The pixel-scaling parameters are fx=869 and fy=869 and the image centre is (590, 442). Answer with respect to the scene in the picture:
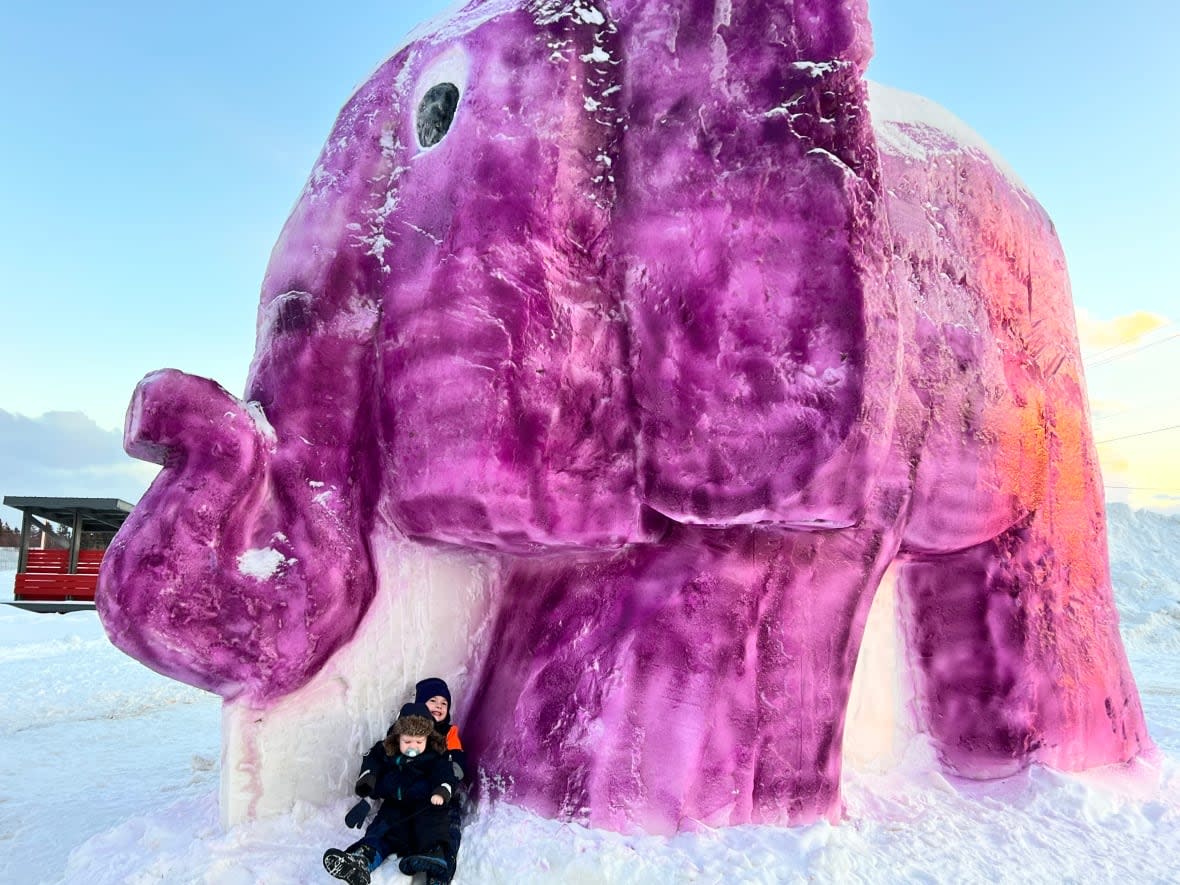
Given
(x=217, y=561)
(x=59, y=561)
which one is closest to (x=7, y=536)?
(x=59, y=561)

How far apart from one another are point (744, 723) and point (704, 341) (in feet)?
2.84

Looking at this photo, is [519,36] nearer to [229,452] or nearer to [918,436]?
[229,452]

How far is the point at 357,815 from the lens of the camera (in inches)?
72.7

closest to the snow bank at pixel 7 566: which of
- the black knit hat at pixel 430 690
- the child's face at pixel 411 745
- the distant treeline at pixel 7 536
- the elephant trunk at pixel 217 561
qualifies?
the distant treeline at pixel 7 536

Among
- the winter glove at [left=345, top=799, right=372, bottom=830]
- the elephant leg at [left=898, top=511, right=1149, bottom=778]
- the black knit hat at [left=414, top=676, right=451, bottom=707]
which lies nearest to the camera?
the winter glove at [left=345, top=799, right=372, bottom=830]

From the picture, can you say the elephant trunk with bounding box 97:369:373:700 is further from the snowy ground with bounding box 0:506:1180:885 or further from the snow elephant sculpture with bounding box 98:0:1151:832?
the snowy ground with bounding box 0:506:1180:885

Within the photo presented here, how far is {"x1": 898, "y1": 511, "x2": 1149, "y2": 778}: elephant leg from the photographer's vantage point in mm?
2469

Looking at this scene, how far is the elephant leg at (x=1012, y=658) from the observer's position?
247 centimetres

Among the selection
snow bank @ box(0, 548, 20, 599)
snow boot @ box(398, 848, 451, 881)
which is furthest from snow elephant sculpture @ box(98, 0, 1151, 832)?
snow bank @ box(0, 548, 20, 599)

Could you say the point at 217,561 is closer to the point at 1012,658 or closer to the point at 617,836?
the point at 617,836

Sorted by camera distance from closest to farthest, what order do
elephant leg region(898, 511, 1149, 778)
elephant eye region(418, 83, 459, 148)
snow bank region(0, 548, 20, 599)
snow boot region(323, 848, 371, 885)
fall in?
1. snow boot region(323, 848, 371, 885)
2. elephant eye region(418, 83, 459, 148)
3. elephant leg region(898, 511, 1149, 778)
4. snow bank region(0, 548, 20, 599)

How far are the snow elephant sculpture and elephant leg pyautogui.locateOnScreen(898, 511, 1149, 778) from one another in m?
0.42

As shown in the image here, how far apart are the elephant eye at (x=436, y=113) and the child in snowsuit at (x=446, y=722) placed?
4.42ft

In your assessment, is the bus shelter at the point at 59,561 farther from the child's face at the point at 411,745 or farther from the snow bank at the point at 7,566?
the child's face at the point at 411,745
